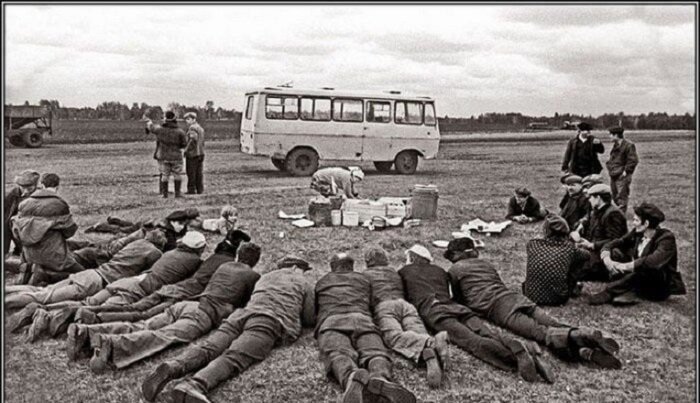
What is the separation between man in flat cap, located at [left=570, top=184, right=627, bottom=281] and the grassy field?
353mm

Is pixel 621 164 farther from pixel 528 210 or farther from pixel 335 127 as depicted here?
pixel 335 127

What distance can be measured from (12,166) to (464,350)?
652 inches

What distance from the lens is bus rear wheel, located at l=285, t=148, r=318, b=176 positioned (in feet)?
57.6

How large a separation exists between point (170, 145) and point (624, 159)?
7707 millimetres

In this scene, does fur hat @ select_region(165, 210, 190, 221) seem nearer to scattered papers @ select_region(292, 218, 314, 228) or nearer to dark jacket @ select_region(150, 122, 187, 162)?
scattered papers @ select_region(292, 218, 314, 228)

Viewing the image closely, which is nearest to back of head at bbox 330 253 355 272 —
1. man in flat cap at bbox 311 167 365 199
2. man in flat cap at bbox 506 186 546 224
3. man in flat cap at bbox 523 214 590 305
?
man in flat cap at bbox 523 214 590 305

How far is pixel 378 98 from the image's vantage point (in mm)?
18062

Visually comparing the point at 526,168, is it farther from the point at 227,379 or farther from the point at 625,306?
the point at 227,379

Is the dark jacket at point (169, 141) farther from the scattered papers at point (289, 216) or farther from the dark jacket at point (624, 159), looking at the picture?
the dark jacket at point (624, 159)

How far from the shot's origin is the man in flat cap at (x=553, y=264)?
6.38 m

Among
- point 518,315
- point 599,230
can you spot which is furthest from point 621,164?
point 518,315

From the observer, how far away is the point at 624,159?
1099cm

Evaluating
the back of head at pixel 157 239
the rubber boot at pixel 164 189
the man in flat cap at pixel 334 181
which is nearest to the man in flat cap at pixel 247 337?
the back of head at pixel 157 239

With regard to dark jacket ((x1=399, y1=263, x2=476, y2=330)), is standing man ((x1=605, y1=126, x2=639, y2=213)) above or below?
above
